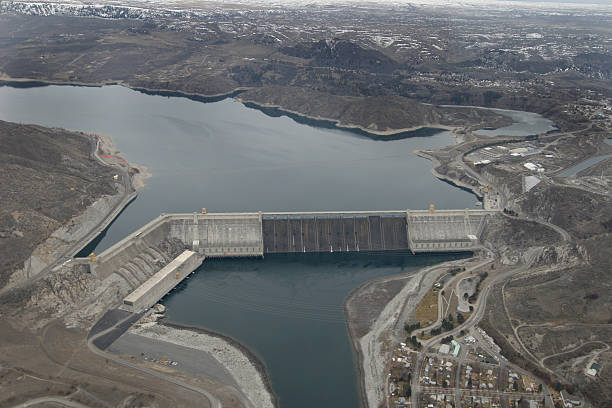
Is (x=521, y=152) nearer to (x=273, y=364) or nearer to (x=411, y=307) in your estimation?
(x=411, y=307)

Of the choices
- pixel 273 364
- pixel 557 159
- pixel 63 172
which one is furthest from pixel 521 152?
pixel 63 172

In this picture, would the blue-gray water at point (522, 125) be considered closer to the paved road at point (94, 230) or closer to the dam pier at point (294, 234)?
the dam pier at point (294, 234)

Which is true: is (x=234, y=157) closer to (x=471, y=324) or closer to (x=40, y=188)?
(x=40, y=188)

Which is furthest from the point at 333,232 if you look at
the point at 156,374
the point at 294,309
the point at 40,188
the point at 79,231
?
the point at 40,188

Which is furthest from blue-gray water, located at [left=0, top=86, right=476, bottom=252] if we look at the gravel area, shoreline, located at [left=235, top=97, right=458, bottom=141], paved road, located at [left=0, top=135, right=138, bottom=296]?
the gravel area

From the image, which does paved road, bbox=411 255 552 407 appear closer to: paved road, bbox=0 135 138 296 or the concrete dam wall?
the concrete dam wall

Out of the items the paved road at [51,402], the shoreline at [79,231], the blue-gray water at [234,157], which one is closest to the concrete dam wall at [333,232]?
the blue-gray water at [234,157]
